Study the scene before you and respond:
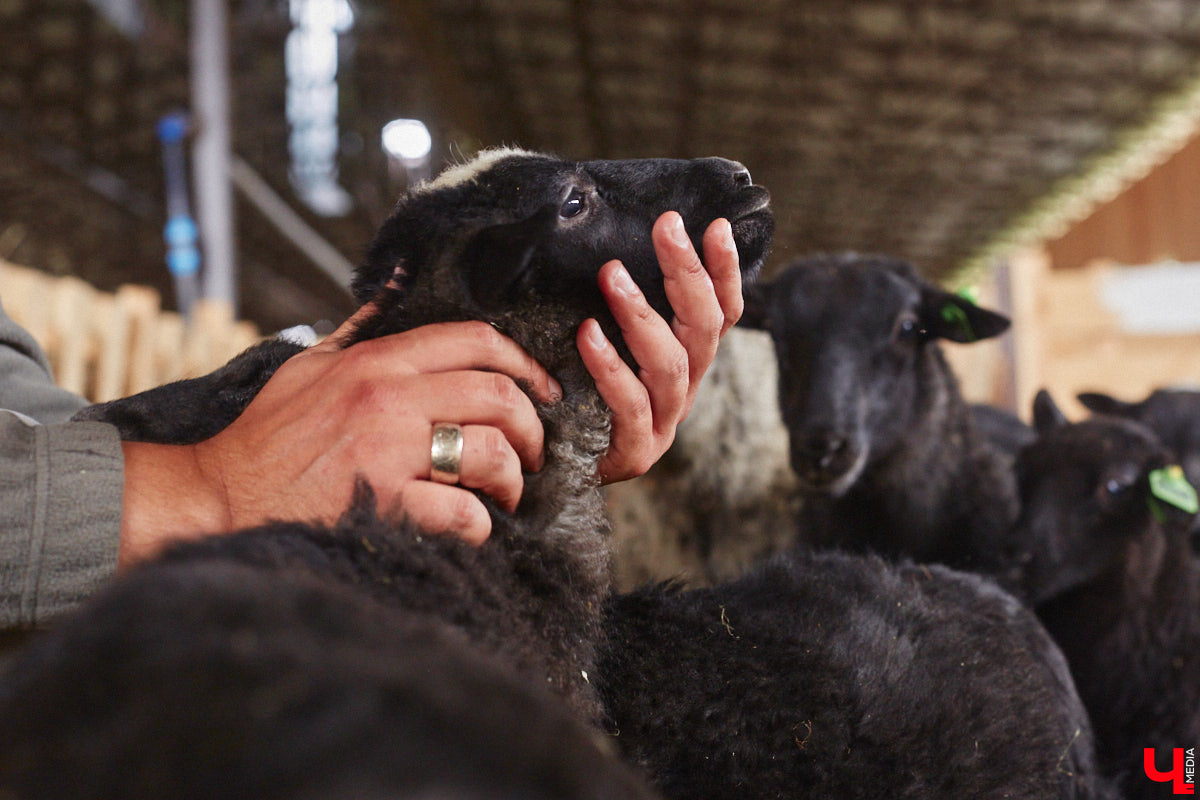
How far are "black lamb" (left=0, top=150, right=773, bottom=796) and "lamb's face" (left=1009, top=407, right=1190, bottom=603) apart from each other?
1826mm

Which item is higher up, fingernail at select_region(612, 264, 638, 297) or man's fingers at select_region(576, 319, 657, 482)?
fingernail at select_region(612, 264, 638, 297)

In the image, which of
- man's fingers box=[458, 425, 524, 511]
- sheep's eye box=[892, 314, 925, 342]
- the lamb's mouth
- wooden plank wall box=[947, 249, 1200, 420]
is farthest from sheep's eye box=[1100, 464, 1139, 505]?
wooden plank wall box=[947, 249, 1200, 420]

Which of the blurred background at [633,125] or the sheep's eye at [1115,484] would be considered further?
the blurred background at [633,125]

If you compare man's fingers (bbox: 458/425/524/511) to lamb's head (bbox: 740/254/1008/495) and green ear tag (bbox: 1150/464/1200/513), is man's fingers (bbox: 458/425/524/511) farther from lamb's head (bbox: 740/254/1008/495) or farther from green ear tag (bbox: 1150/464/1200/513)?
green ear tag (bbox: 1150/464/1200/513)

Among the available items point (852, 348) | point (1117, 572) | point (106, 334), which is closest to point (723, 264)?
point (852, 348)

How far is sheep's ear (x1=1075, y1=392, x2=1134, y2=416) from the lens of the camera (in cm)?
457

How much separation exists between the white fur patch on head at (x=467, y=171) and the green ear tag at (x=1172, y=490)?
2.30m

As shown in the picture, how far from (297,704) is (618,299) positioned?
867 mm

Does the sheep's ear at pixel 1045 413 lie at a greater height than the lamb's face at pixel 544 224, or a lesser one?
lesser

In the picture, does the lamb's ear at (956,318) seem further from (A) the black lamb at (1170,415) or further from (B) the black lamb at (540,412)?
(B) the black lamb at (540,412)

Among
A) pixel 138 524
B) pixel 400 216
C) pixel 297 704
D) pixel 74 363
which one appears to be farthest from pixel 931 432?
pixel 74 363

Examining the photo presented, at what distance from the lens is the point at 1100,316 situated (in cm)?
614

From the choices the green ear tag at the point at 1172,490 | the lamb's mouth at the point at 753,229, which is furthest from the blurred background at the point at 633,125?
the lamb's mouth at the point at 753,229

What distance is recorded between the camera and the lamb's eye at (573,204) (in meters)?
1.58
